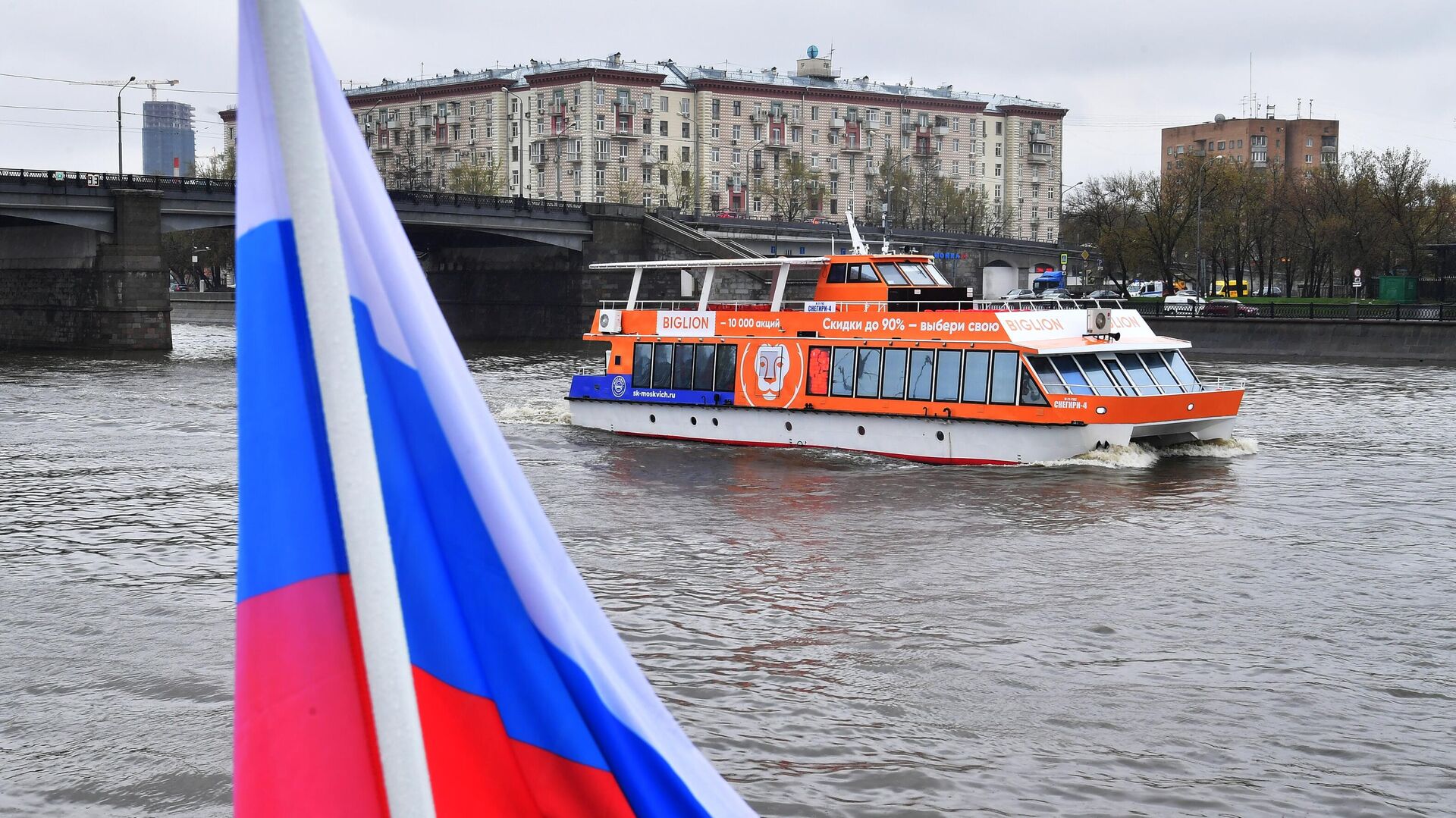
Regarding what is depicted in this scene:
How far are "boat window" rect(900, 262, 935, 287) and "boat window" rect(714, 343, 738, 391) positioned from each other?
322 centimetres

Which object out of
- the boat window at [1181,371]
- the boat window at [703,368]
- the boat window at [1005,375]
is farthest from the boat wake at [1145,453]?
the boat window at [703,368]

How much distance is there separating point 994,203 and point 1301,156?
2247 inches

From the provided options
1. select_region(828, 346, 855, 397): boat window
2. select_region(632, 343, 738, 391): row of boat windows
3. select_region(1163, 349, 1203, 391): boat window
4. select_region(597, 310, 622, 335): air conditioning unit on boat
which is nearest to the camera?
select_region(1163, 349, 1203, 391): boat window

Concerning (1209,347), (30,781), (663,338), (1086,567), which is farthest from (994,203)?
(30,781)

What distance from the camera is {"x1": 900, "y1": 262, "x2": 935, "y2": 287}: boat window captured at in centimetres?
2528

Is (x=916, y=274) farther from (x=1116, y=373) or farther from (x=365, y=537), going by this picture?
(x=365, y=537)

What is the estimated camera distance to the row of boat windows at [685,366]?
1037 inches

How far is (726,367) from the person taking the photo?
26375 mm

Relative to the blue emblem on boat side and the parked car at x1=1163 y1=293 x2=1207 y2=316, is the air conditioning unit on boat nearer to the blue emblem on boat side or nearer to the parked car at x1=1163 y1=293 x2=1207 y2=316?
the blue emblem on boat side

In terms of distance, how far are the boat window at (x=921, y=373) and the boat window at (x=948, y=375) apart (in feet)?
0.41

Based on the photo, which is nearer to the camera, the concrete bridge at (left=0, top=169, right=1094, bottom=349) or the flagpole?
→ the flagpole

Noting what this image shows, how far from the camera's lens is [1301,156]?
555 ft

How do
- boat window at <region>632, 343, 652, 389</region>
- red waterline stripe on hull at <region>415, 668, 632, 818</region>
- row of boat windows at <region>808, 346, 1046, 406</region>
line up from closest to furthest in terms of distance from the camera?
1. red waterline stripe on hull at <region>415, 668, 632, 818</region>
2. row of boat windows at <region>808, 346, 1046, 406</region>
3. boat window at <region>632, 343, 652, 389</region>

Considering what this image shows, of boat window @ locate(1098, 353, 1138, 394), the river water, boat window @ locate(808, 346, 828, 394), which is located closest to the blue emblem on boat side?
the river water
